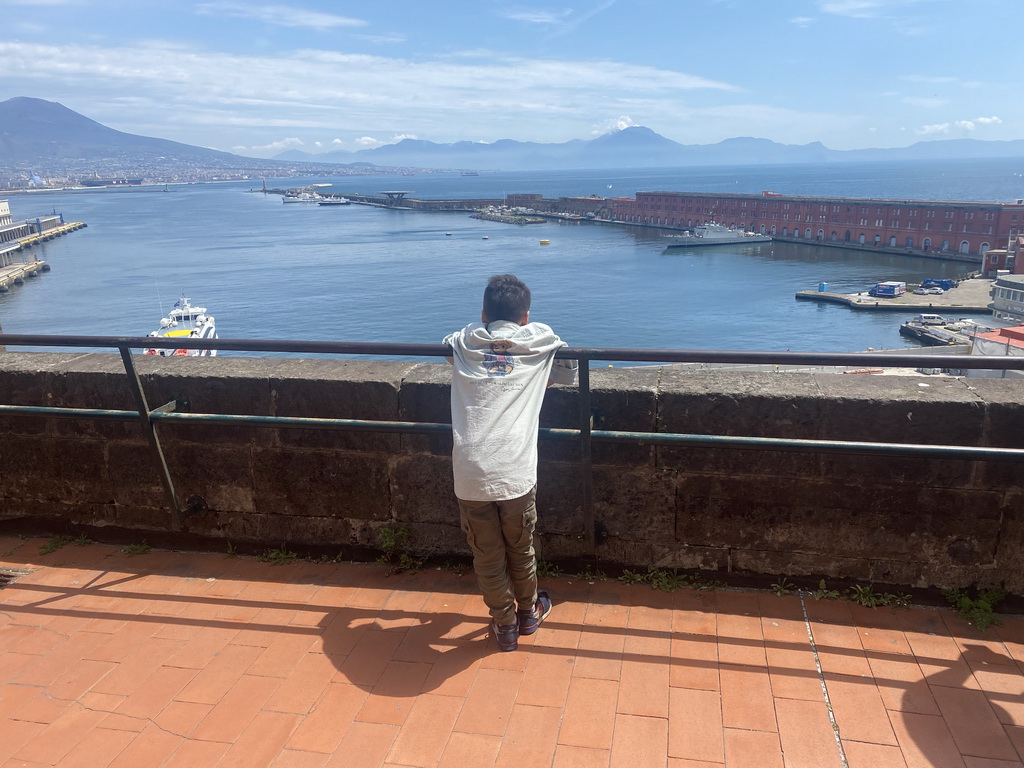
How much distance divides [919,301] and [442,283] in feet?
130

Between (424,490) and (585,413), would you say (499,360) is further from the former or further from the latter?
(424,490)

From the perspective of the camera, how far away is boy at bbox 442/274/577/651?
2.38 metres

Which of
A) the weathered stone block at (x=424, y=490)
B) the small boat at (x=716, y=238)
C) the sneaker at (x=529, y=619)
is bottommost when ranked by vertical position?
the small boat at (x=716, y=238)

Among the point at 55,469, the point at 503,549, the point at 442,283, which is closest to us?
the point at 503,549

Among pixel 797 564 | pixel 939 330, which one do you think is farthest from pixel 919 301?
pixel 797 564

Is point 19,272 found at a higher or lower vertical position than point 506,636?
lower

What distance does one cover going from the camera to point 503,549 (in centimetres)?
253

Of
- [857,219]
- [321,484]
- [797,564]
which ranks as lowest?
[857,219]

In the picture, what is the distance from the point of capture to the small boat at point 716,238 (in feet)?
293

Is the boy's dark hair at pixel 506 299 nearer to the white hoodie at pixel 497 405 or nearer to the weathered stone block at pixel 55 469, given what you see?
the white hoodie at pixel 497 405

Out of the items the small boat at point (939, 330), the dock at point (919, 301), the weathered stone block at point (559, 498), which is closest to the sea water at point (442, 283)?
the small boat at point (939, 330)

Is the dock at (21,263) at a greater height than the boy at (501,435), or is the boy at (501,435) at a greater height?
the boy at (501,435)

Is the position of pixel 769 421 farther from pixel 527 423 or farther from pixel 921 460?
pixel 527 423

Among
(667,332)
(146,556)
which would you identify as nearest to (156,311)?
(667,332)
